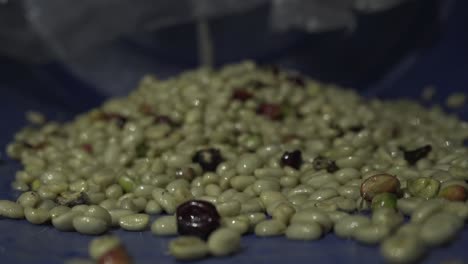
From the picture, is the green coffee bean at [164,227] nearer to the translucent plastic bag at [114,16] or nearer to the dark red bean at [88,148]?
the dark red bean at [88,148]

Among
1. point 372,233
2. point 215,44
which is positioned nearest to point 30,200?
point 372,233

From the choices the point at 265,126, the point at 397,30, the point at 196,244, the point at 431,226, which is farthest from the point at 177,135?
the point at 397,30

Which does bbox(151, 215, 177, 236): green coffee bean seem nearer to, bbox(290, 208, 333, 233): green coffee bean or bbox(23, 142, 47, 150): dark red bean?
bbox(290, 208, 333, 233): green coffee bean

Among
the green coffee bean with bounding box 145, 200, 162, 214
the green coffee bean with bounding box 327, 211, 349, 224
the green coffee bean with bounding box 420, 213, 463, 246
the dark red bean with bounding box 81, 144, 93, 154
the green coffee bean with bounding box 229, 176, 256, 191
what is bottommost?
the green coffee bean with bounding box 420, 213, 463, 246

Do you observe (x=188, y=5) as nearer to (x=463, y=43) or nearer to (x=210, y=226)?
(x=463, y=43)

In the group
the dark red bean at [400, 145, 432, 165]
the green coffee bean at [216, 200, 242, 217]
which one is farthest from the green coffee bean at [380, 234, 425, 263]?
the dark red bean at [400, 145, 432, 165]

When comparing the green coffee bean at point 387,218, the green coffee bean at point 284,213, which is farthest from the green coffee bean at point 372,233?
the green coffee bean at point 284,213
